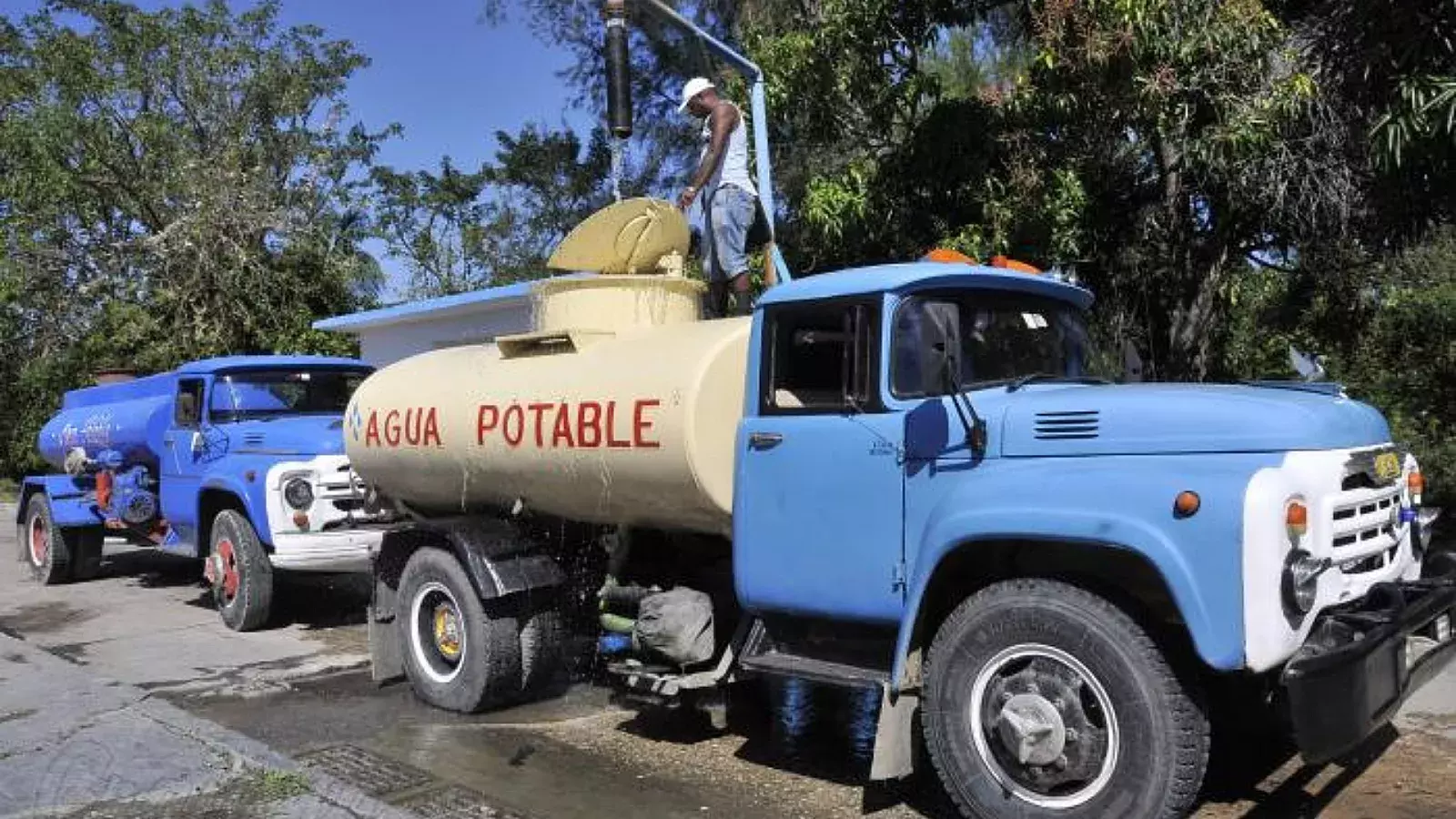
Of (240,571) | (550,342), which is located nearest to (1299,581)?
(550,342)

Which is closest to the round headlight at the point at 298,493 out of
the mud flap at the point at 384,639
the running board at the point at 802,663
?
the mud flap at the point at 384,639

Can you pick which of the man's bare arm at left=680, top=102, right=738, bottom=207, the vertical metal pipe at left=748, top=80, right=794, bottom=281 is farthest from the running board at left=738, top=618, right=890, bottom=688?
the man's bare arm at left=680, top=102, right=738, bottom=207

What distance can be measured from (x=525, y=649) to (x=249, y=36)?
20605mm

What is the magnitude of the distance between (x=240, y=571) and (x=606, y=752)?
179 inches

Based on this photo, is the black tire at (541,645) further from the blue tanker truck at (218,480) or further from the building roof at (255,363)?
the building roof at (255,363)

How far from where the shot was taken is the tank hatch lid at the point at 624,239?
6.79 meters

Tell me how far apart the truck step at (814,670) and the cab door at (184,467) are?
21.2 feet

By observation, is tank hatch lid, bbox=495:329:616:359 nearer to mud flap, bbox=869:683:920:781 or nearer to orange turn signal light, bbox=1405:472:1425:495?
mud flap, bbox=869:683:920:781

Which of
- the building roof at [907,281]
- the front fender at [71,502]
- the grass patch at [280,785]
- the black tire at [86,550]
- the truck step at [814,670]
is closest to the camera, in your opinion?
the truck step at [814,670]

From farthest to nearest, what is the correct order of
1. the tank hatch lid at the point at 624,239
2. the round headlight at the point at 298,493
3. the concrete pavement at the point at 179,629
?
the round headlight at the point at 298,493 → the concrete pavement at the point at 179,629 → the tank hatch lid at the point at 624,239

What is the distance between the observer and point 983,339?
5316mm

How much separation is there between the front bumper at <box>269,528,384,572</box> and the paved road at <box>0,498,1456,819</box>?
1.90 ft

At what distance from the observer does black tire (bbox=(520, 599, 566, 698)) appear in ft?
22.6

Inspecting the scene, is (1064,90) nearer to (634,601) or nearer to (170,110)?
(634,601)
